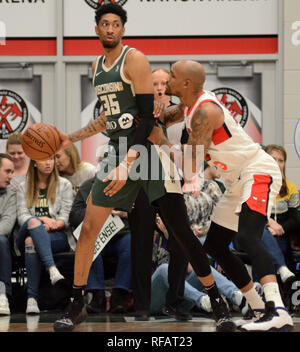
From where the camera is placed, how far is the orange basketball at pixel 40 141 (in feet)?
13.9

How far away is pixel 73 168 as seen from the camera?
626 centimetres

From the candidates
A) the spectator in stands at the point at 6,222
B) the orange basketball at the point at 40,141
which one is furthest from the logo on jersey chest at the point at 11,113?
the orange basketball at the point at 40,141

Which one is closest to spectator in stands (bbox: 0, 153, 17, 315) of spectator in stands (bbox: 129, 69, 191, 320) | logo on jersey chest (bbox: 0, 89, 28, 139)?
spectator in stands (bbox: 129, 69, 191, 320)

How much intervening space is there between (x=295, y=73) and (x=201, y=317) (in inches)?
135

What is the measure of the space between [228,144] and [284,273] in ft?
6.50

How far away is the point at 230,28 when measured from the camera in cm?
769

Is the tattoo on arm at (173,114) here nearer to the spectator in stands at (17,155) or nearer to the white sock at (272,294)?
the white sock at (272,294)

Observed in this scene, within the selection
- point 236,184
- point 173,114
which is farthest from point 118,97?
point 236,184

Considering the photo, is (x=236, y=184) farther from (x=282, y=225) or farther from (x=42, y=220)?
(x=42, y=220)

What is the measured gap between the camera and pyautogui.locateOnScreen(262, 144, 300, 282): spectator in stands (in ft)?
18.5

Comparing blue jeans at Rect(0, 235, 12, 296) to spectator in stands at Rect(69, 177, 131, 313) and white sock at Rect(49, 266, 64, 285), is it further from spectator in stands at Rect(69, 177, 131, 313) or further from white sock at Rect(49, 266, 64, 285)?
spectator in stands at Rect(69, 177, 131, 313)

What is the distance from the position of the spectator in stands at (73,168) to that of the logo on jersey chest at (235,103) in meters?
2.08
